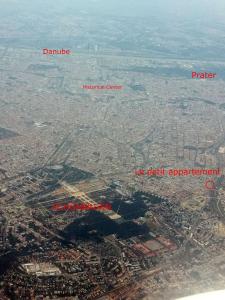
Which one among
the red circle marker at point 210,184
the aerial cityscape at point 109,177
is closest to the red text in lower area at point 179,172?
the aerial cityscape at point 109,177

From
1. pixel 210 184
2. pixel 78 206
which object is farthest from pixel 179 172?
pixel 78 206

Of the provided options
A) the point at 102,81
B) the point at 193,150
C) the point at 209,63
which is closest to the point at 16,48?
the point at 102,81

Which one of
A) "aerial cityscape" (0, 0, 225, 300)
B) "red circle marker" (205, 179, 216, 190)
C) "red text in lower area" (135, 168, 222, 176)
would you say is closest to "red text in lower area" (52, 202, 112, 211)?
"aerial cityscape" (0, 0, 225, 300)

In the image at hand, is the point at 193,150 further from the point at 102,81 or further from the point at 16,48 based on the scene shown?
the point at 16,48

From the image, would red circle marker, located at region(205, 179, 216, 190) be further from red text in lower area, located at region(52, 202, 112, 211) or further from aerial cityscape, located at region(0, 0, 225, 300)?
red text in lower area, located at region(52, 202, 112, 211)

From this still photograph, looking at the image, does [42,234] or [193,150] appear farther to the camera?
[193,150]

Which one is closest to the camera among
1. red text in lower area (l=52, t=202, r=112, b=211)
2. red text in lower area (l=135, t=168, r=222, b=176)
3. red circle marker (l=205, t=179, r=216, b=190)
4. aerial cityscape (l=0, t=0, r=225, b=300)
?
aerial cityscape (l=0, t=0, r=225, b=300)

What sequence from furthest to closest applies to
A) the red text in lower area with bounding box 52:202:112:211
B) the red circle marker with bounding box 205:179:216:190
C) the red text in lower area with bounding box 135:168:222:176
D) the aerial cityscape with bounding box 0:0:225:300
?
1. the red text in lower area with bounding box 135:168:222:176
2. the red circle marker with bounding box 205:179:216:190
3. the red text in lower area with bounding box 52:202:112:211
4. the aerial cityscape with bounding box 0:0:225:300

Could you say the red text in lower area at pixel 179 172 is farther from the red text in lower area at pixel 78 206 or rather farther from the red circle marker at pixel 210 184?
the red text in lower area at pixel 78 206
